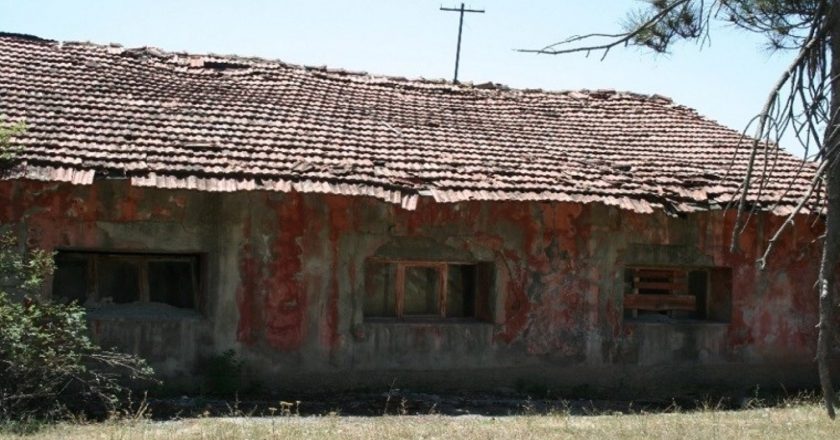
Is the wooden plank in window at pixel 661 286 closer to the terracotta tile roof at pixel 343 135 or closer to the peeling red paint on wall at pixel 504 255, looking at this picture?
the peeling red paint on wall at pixel 504 255

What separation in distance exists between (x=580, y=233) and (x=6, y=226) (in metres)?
6.60

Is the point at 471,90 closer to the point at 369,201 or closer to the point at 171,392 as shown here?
the point at 369,201

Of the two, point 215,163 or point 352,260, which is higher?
point 215,163

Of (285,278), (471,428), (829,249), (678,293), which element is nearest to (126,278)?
(285,278)

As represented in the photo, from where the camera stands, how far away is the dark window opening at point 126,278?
37.2 feet

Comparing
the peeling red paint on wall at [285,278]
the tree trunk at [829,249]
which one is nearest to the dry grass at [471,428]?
the peeling red paint on wall at [285,278]

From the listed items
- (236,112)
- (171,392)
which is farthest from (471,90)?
(171,392)

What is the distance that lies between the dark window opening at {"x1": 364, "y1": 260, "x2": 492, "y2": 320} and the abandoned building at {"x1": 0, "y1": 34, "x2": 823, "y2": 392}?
29 mm

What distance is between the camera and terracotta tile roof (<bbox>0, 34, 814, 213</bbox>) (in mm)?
10836

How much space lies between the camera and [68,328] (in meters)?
9.74

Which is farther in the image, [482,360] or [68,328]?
[482,360]

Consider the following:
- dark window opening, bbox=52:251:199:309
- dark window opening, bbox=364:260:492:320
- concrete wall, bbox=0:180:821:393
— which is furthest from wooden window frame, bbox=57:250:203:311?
dark window opening, bbox=364:260:492:320

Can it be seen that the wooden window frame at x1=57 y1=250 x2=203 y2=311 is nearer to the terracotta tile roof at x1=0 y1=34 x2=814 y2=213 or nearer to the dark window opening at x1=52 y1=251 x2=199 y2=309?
the dark window opening at x1=52 y1=251 x2=199 y2=309

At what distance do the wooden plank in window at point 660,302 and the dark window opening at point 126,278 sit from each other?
5.54 metres
